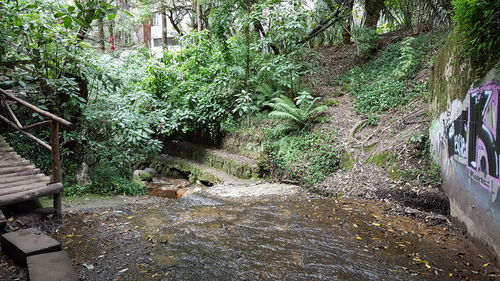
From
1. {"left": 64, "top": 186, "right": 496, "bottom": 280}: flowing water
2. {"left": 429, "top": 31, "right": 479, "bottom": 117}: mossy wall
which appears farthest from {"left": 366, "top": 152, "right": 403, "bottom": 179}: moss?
{"left": 429, "top": 31, "right": 479, "bottom": 117}: mossy wall

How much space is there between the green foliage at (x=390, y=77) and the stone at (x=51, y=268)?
279 inches

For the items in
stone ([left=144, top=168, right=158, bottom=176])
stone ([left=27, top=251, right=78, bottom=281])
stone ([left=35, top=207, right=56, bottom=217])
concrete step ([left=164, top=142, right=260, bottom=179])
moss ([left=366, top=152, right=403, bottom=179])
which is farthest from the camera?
stone ([left=144, top=168, right=158, bottom=176])

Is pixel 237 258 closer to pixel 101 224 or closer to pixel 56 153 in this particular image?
pixel 101 224

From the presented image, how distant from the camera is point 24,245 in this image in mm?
3387

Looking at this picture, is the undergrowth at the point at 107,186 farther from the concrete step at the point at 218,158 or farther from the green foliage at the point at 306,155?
the green foliage at the point at 306,155

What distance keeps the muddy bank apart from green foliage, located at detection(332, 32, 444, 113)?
3.55 m

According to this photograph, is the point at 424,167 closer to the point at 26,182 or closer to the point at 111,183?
the point at 111,183

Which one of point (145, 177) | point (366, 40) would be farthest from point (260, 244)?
point (366, 40)

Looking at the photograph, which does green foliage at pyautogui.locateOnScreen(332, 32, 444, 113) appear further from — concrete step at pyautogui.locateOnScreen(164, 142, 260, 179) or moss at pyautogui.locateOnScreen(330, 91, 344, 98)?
concrete step at pyautogui.locateOnScreen(164, 142, 260, 179)

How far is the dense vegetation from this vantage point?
6246 mm

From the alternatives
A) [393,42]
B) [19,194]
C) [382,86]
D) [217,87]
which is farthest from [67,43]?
[393,42]

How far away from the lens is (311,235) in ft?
14.4

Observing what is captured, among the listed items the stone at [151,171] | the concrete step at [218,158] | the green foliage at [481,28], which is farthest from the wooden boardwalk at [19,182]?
the stone at [151,171]

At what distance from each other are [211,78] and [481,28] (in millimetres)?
8224
